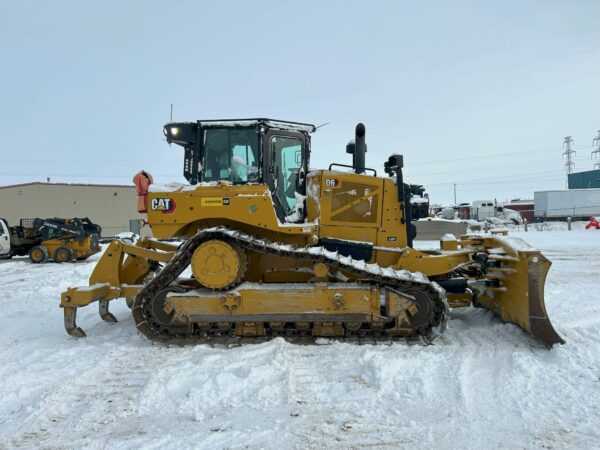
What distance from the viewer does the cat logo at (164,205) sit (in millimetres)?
5344

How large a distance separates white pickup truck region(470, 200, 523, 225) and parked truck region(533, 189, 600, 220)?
8.11 feet

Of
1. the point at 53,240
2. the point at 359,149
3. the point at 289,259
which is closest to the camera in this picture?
the point at 289,259

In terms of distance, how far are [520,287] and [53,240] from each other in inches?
751

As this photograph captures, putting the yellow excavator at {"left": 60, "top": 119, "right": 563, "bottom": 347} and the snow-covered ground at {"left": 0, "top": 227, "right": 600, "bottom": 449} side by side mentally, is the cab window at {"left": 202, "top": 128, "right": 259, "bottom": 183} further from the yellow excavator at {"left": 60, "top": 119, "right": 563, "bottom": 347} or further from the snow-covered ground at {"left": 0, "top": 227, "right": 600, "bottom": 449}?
the snow-covered ground at {"left": 0, "top": 227, "right": 600, "bottom": 449}

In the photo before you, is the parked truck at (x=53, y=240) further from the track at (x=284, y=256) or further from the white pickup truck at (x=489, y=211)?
the white pickup truck at (x=489, y=211)

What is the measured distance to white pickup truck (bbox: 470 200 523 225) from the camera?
132 ft

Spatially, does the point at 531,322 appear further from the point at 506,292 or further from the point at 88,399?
the point at 88,399

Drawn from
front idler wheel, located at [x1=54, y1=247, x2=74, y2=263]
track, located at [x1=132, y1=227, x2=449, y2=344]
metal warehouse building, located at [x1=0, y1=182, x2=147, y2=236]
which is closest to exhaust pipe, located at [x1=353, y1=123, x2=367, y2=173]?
track, located at [x1=132, y1=227, x2=449, y2=344]

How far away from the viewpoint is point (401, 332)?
5031 mm

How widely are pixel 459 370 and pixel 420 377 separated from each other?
1.51ft

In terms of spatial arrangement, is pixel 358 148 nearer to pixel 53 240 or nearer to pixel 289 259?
pixel 289 259

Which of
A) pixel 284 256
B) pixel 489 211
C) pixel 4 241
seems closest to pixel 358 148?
pixel 284 256

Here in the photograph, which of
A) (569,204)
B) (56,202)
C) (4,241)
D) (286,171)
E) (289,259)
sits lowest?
(4,241)

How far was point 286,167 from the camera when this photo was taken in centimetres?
592
